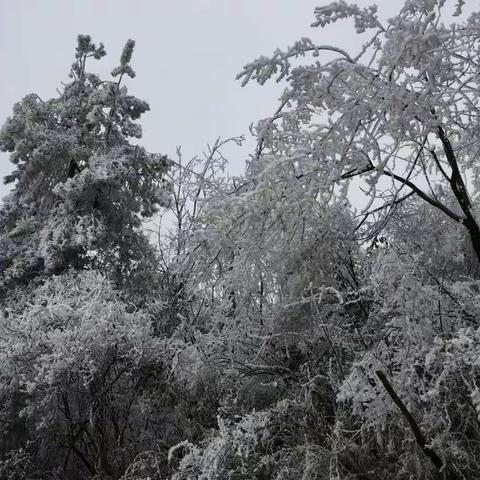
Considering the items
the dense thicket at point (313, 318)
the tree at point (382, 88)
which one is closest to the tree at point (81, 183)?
the dense thicket at point (313, 318)

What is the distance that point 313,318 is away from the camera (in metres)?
6.21

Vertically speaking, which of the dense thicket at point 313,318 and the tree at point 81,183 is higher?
the tree at point 81,183

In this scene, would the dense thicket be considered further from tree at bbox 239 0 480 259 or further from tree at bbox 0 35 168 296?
tree at bbox 0 35 168 296

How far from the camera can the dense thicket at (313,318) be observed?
442cm

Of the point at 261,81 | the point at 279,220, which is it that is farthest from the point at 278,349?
the point at 261,81

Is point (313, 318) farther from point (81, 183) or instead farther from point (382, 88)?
point (81, 183)

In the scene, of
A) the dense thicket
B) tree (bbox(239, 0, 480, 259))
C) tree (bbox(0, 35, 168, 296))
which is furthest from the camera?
tree (bbox(0, 35, 168, 296))

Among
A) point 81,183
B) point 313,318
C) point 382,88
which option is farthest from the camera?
point 81,183

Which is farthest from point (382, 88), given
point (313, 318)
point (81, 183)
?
point (81, 183)

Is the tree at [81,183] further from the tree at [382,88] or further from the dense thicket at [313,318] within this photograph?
the tree at [382,88]

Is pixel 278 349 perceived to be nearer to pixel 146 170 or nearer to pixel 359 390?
pixel 359 390

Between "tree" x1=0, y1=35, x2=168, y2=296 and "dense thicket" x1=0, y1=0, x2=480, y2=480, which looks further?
"tree" x1=0, y1=35, x2=168, y2=296

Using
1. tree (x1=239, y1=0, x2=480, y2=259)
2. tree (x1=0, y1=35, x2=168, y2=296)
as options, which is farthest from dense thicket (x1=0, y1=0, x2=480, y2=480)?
tree (x1=0, y1=35, x2=168, y2=296)

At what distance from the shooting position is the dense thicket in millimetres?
4418
